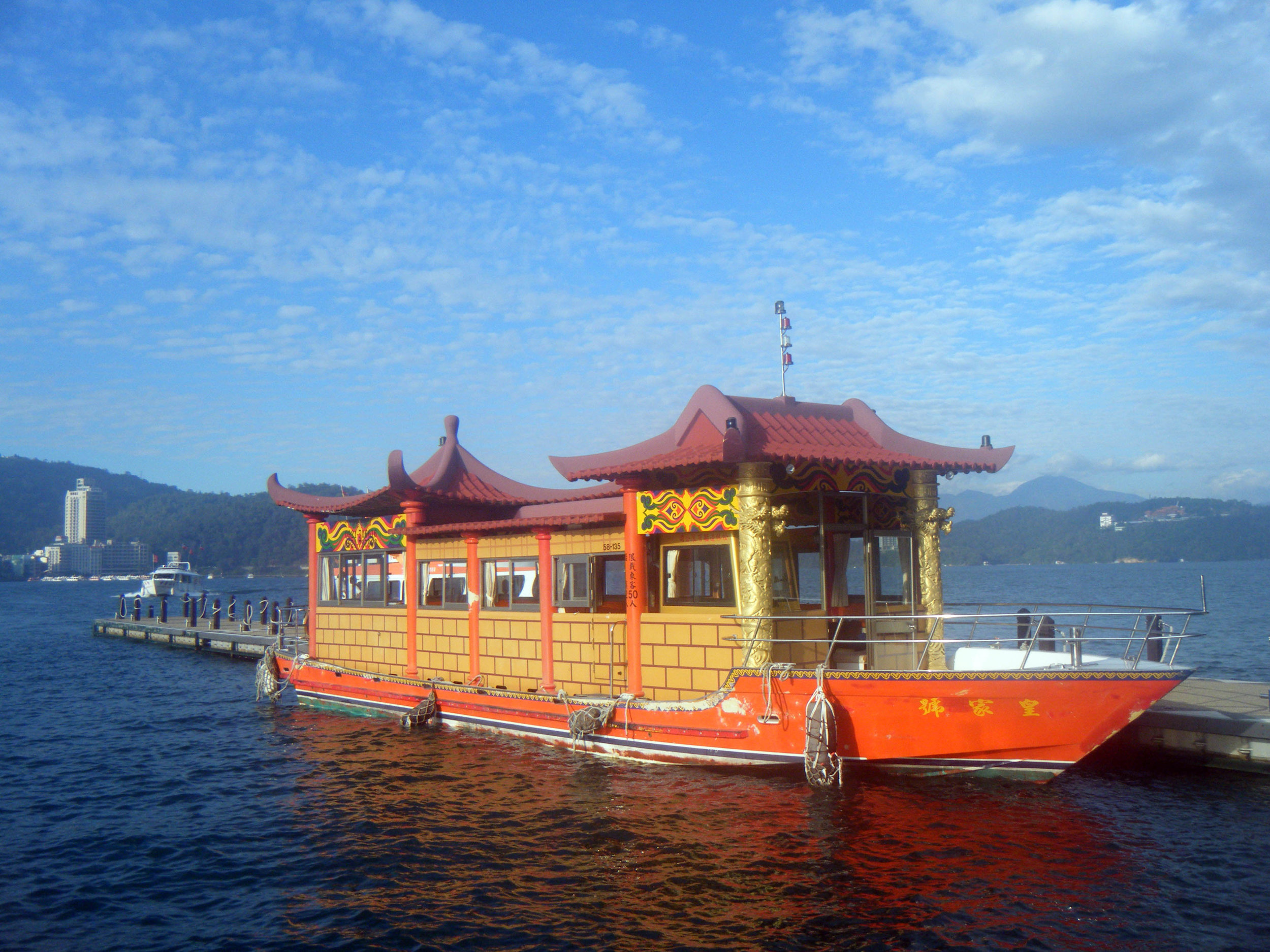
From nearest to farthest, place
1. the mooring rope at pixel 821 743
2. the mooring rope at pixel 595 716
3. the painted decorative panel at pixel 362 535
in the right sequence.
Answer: the mooring rope at pixel 821 743 → the mooring rope at pixel 595 716 → the painted decorative panel at pixel 362 535

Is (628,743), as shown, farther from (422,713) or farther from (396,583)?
(396,583)

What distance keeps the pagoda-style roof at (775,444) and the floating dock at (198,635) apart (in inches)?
811

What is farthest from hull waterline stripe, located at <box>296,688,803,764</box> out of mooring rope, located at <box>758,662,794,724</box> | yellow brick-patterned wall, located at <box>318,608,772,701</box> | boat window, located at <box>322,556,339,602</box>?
boat window, located at <box>322,556,339,602</box>

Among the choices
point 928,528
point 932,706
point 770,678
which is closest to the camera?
point 932,706

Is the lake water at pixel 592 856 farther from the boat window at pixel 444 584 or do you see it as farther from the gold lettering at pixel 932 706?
the boat window at pixel 444 584

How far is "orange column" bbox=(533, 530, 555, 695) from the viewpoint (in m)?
14.8

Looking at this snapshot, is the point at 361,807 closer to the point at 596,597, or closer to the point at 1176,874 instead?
the point at 596,597

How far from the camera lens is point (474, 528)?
15.9 m

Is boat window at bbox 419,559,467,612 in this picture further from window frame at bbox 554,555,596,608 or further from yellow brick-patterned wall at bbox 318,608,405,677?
window frame at bbox 554,555,596,608

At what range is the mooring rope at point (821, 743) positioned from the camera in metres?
11.0

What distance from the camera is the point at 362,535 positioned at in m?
18.7

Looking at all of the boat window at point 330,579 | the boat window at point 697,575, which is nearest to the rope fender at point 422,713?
the boat window at point 330,579

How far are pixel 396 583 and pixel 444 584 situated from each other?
2146 mm

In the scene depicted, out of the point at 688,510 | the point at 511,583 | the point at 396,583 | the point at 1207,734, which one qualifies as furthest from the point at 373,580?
the point at 1207,734
